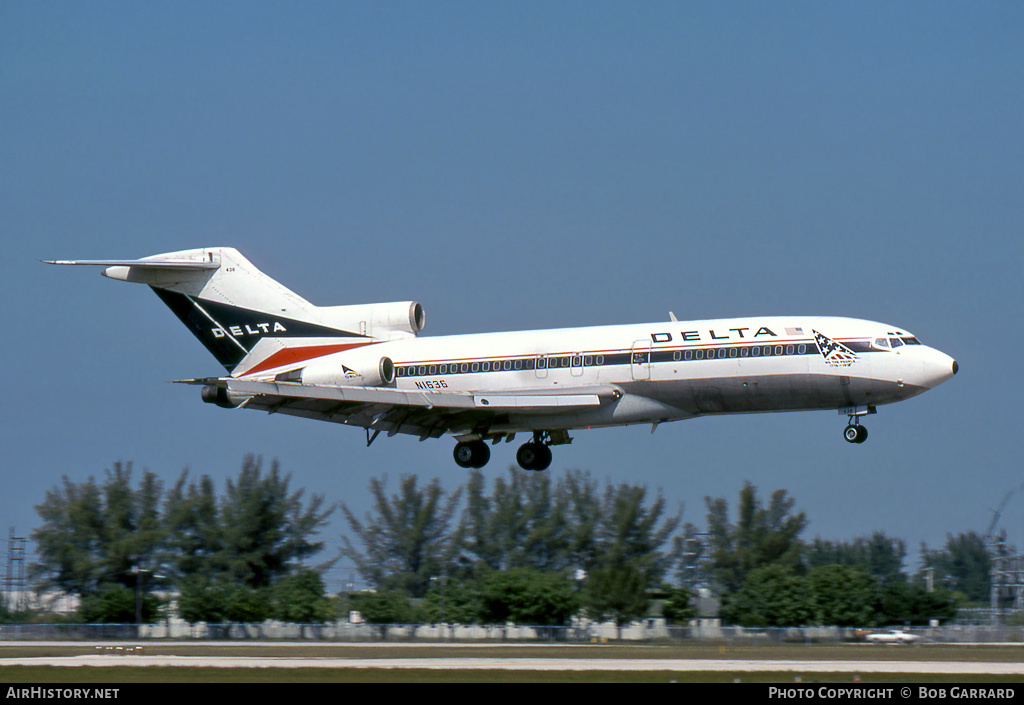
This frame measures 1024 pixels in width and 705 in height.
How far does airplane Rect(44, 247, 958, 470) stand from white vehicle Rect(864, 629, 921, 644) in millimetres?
12325

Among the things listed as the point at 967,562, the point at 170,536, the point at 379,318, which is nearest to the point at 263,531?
the point at 170,536

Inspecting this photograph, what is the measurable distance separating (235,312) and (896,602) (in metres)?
29.8

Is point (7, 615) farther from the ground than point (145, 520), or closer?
closer

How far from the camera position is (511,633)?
5134cm

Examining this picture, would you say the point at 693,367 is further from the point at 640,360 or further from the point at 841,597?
the point at 841,597

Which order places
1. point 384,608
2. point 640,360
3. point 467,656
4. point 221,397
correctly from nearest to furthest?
1. point 467,656
2. point 640,360
3. point 221,397
4. point 384,608

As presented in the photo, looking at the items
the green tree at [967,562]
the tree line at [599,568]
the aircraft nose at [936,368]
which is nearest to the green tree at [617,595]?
the tree line at [599,568]

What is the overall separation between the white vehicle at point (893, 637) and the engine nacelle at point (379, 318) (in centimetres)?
1895

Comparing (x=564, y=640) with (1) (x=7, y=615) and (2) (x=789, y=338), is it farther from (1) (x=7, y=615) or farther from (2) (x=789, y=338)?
(1) (x=7, y=615)

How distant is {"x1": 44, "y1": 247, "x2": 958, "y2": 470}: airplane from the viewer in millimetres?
34750

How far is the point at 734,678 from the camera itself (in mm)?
25047

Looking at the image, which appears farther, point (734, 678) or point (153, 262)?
point (153, 262)

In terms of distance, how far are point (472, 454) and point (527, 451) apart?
1.75 metres
